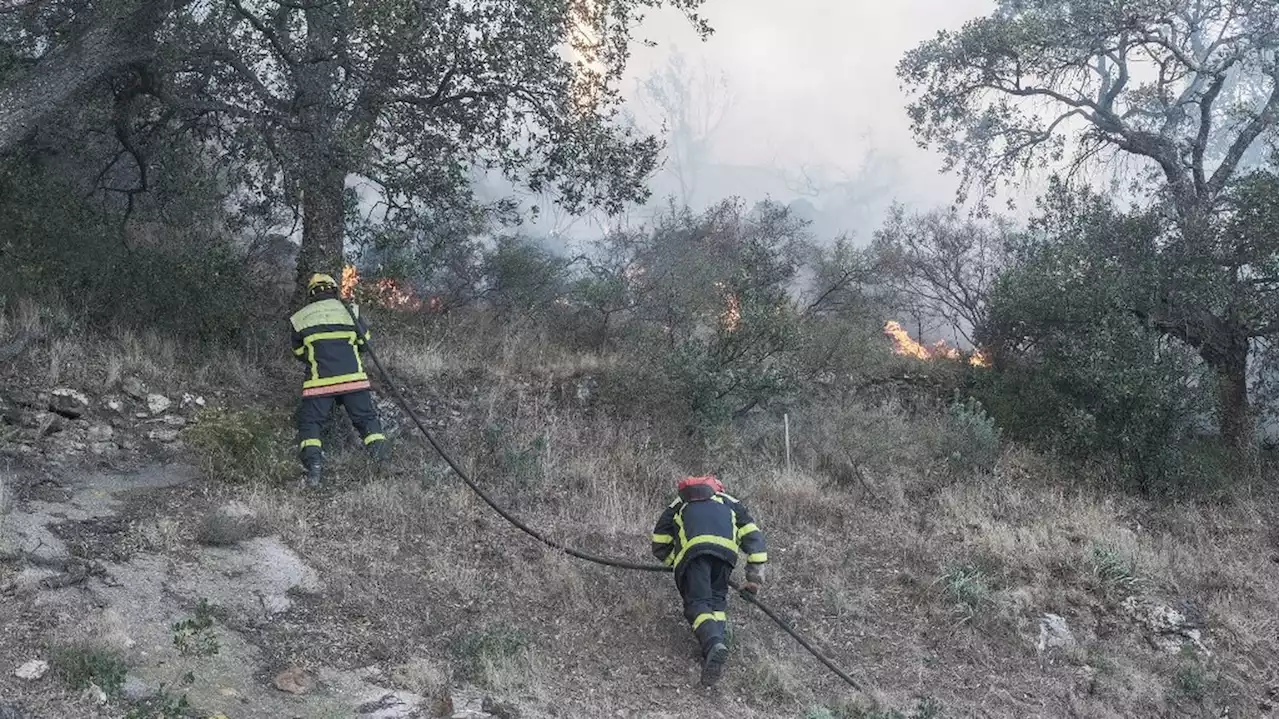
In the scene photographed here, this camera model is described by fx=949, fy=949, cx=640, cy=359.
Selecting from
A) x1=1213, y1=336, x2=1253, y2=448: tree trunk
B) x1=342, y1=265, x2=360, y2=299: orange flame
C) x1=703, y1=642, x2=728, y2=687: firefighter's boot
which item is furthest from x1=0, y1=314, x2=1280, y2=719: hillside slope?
x1=1213, y1=336, x2=1253, y2=448: tree trunk

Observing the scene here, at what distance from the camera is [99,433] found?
7805 millimetres

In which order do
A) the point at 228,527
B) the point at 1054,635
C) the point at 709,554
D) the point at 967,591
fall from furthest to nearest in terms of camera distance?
the point at 967,591
the point at 1054,635
the point at 228,527
the point at 709,554

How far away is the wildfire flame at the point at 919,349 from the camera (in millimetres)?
13523

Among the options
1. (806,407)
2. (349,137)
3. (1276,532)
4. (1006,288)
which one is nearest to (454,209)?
(349,137)

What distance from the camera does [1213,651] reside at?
292 inches

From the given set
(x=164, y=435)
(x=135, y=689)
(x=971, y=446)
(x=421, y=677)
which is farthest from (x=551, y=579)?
(x=971, y=446)

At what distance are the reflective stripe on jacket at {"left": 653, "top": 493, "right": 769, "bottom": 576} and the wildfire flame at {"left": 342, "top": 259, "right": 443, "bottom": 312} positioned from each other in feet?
14.7

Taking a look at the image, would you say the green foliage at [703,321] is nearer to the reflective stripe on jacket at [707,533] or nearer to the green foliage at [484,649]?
the reflective stripe on jacket at [707,533]

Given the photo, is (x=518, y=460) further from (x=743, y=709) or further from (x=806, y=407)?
(x=806, y=407)

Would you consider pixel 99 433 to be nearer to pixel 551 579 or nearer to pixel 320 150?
pixel 320 150

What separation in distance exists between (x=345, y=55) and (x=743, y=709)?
6.21 m

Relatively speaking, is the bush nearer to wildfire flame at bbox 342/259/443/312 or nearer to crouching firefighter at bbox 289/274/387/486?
crouching firefighter at bbox 289/274/387/486

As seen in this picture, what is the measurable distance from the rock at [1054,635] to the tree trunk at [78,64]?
871 centimetres

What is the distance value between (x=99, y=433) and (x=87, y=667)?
12.6 ft
